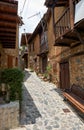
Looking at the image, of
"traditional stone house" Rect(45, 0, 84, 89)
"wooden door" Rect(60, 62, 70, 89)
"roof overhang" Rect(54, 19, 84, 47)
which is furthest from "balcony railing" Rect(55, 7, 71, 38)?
"wooden door" Rect(60, 62, 70, 89)

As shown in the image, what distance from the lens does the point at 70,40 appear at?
8773 millimetres

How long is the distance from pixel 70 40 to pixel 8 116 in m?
4.84

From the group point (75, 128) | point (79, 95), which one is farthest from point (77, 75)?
point (75, 128)

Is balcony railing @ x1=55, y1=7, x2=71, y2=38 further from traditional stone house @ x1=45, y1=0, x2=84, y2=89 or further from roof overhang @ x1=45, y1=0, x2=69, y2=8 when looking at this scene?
roof overhang @ x1=45, y1=0, x2=69, y2=8

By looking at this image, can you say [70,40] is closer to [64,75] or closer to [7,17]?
[64,75]

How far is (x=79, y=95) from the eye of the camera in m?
7.62

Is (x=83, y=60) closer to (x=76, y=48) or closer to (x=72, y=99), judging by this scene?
(x=76, y=48)

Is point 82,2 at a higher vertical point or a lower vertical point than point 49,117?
higher

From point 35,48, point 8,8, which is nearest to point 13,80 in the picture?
point 8,8

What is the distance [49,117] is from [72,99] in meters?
1.30

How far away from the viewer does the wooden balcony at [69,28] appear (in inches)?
275

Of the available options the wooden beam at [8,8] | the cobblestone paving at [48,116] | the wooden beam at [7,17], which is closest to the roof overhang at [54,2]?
the wooden beam at [7,17]

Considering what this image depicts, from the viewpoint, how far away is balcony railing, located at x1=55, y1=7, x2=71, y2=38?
25.8 ft

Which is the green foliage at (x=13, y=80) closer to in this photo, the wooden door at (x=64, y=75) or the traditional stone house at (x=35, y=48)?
the wooden door at (x=64, y=75)
